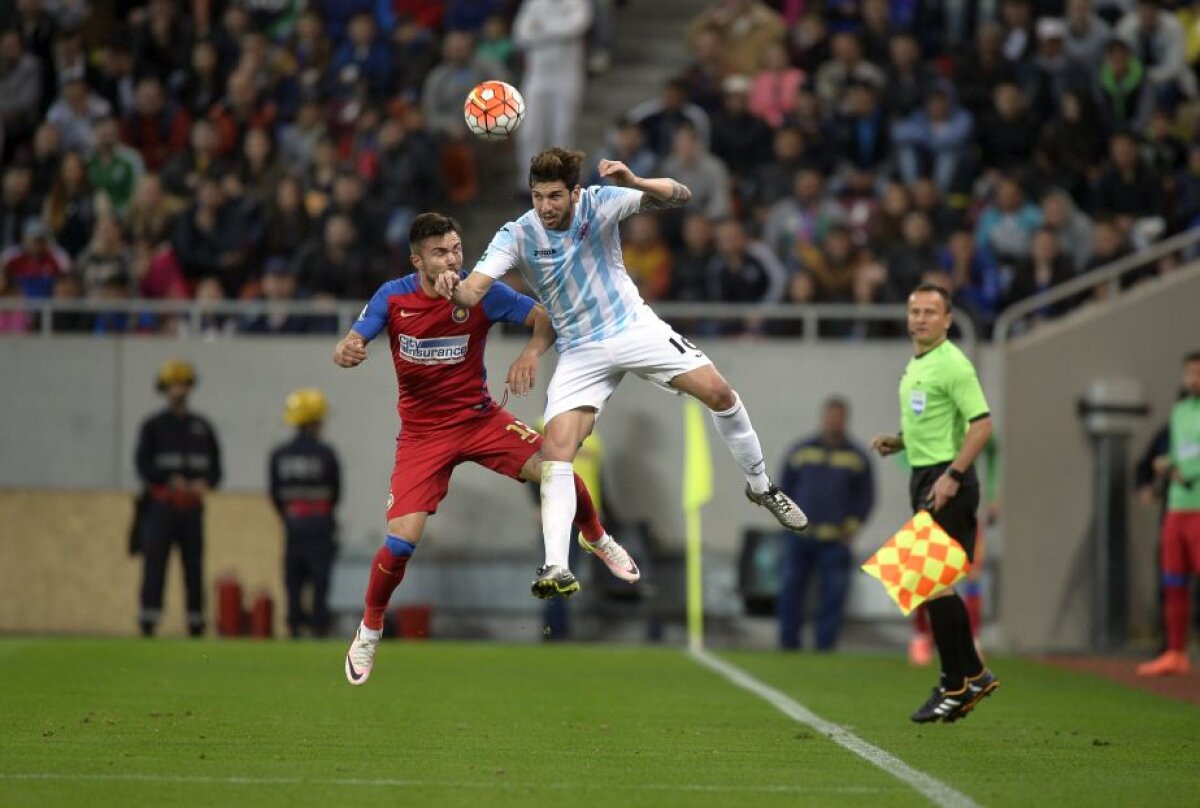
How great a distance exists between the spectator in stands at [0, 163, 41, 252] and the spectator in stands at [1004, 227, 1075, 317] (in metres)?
9.79

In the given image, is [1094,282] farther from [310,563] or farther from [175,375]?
[175,375]

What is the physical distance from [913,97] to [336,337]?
5.94 meters

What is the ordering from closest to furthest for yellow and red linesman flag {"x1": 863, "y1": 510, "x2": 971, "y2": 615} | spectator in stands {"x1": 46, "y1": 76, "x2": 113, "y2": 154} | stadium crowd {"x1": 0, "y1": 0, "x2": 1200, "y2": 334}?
1. yellow and red linesman flag {"x1": 863, "y1": 510, "x2": 971, "y2": 615}
2. stadium crowd {"x1": 0, "y1": 0, "x2": 1200, "y2": 334}
3. spectator in stands {"x1": 46, "y1": 76, "x2": 113, "y2": 154}

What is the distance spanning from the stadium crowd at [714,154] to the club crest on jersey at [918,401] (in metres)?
8.09

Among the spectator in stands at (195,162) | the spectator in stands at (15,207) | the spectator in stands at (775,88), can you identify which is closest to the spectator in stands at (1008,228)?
the spectator in stands at (775,88)

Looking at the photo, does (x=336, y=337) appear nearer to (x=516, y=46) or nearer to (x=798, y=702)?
(x=516, y=46)

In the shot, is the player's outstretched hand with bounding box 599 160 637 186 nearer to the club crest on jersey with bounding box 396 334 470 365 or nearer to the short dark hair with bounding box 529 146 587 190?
the short dark hair with bounding box 529 146 587 190

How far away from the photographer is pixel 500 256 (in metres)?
9.80

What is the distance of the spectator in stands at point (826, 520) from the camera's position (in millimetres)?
17328

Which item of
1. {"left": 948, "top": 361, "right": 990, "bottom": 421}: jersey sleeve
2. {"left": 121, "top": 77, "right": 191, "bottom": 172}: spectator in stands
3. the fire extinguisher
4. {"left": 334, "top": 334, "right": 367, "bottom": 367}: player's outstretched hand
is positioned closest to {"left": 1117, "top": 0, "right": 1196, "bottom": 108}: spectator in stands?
{"left": 121, "top": 77, "right": 191, "bottom": 172}: spectator in stands

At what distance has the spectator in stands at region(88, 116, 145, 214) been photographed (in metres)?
20.7

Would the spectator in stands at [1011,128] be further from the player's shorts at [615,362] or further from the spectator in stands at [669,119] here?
the player's shorts at [615,362]

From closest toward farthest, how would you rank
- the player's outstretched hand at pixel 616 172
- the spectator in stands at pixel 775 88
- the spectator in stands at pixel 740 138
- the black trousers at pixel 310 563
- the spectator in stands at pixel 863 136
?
the player's outstretched hand at pixel 616 172
the black trousers at pixel 310 563
the spectator in stands at pixel 863 136
the spectator in stands at pixel 740 138
the spectator in stands at pixel 775 88

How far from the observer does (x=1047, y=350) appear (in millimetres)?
18391
